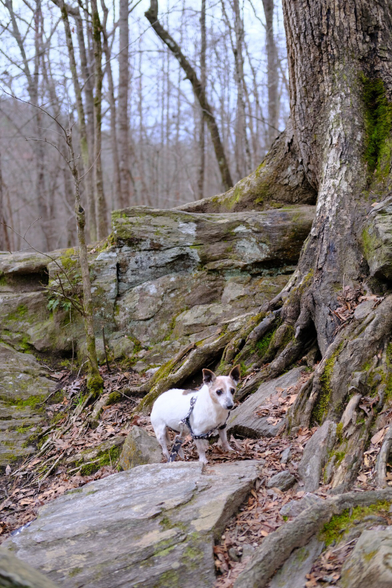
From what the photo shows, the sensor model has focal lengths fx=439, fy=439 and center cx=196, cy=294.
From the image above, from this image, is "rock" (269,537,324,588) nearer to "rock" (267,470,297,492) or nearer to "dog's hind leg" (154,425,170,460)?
"rock" (267,470,297,492)

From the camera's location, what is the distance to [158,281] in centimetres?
946

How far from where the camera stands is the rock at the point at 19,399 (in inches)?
291

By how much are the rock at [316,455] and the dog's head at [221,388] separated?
0.93m

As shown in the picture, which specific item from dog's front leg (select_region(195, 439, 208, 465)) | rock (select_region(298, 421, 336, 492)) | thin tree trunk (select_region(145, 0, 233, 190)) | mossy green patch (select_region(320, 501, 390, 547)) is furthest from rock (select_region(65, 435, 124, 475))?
thin tree trunk (select_region(145, 0, 233, 190))

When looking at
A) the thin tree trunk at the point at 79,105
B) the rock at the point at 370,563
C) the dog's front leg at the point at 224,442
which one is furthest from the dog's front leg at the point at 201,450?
the thin tree trunk at the point at 79,105

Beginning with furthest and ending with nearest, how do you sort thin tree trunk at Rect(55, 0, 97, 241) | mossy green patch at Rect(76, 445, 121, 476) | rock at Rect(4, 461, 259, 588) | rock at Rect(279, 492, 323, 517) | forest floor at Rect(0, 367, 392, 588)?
thin tree trunk at Rect(55, 0, 97, 241) → mossy green patch at Rect(76, 445, 121, 476) → rock at Rect(279, 492, 323, 517) → forest floor at Rect(0, 367, 392, 588) → rock at Rect(4, 461, 259, 588)

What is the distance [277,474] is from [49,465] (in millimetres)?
4000

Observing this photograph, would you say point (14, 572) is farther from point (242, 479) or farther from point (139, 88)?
point (139, 88)

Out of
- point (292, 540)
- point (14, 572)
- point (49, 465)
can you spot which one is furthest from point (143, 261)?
point (14, 572)

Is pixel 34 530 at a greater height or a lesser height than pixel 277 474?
lesser

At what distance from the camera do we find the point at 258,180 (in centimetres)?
1053

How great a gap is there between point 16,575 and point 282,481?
3.01 m

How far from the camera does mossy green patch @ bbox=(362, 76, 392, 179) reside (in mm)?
6539

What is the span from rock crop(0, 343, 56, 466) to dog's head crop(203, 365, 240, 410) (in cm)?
397
